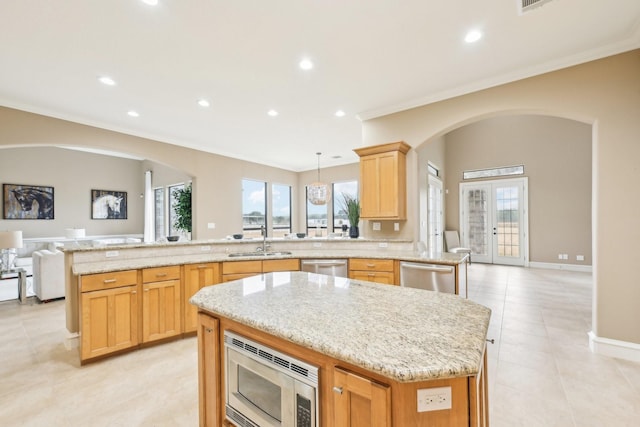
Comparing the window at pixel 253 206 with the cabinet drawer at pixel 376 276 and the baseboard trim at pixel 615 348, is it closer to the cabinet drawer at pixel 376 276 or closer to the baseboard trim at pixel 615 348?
the cabinet drawer at pixel 376 276

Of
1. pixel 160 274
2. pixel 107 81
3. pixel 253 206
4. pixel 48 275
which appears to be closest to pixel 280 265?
pixel 160 274

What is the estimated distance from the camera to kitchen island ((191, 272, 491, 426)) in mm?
835

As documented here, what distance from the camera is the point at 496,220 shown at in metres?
7.42

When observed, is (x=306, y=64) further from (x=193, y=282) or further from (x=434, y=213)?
(x=434, y=213)

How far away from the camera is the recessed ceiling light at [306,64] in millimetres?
2832

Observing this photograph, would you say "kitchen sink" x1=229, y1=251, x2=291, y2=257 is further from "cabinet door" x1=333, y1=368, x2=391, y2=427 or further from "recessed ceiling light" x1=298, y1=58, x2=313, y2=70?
"cabinet door" x1=333, y1=368, x2=391, y2=427

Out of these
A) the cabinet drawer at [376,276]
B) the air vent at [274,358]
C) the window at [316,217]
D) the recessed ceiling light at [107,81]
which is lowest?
the cabinet drawer at [376,276]

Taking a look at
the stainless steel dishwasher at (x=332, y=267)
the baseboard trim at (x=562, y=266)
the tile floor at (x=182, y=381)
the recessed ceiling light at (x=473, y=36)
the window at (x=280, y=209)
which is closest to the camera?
the tile floor at (x=182, y=381)

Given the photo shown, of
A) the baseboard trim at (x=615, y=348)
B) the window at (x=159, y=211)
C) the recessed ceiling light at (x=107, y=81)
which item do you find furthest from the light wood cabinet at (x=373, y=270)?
the window at (x=159, y=211)

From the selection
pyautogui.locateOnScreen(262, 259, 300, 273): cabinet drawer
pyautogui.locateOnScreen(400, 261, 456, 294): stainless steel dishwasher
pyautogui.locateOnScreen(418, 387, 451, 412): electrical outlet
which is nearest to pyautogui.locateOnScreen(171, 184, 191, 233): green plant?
pyautogui.locateOnScreen(262, 259, 300, 273): cabinet drawer

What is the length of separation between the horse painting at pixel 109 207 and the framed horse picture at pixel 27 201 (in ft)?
3.14

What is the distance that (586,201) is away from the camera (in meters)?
6.22

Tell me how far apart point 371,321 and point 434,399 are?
0.36 metres

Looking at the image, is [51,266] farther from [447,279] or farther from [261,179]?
[447,279]
